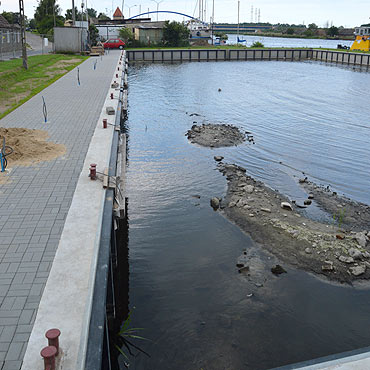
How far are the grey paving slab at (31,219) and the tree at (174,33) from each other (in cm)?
6785

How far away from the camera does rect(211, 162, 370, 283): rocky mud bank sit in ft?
32.3

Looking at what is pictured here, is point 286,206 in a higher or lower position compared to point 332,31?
lower

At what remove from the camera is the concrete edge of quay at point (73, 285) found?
16.3ft

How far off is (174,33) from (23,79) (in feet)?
187

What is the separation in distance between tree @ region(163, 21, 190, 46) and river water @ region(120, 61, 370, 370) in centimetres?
5849

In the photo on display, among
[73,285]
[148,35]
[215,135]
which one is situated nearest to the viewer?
[73,285]

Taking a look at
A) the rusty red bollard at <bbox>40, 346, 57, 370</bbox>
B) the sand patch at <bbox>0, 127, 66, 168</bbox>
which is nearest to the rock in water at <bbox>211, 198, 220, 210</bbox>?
the sand patch at <bbox>0, 127, 66, 168</bbox>

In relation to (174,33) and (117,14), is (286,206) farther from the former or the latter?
(117,14)

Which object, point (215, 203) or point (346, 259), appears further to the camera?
point (215, 203)

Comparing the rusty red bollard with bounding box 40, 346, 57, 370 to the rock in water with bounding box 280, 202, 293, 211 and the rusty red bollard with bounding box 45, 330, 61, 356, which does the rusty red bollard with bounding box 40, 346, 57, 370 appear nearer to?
the rusty red bollard with bounding box 45, 330, 61, 356

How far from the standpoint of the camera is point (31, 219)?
27.8 feet

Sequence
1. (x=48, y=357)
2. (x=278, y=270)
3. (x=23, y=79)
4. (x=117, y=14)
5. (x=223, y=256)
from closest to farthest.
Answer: (x=48, y=357) < (x=278, y=270) < (x=223, y=256) < (x=23, y=79) < (x=117, y=14)

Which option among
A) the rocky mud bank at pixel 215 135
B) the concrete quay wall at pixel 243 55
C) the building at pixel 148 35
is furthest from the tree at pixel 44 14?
the rocky mud bank at pixel 215 135

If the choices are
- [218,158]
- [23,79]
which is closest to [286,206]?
[218,158]
